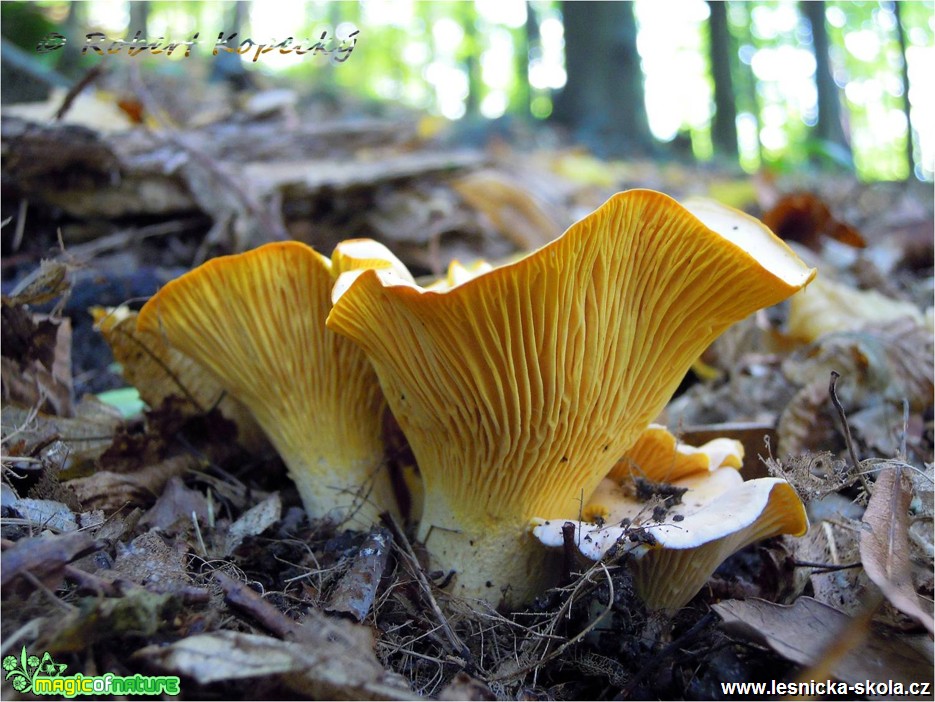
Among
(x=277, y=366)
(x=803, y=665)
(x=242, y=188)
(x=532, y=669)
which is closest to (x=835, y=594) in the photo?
(x=803, y=665)

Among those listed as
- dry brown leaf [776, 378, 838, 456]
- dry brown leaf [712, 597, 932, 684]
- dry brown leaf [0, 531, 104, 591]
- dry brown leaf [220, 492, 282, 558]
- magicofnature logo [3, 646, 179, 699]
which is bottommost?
dry brown leaf [776, 378, 838, 456]

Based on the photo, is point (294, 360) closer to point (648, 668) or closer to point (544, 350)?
point (544, 350)

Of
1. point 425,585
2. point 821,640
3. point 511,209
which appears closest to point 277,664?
point 425,585

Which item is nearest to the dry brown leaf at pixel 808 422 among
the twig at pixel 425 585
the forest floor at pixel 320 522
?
the forest floor at pixel 320 522

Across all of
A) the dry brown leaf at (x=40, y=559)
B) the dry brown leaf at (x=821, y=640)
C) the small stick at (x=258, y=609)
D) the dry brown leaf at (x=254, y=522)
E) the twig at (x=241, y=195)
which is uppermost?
the twig at (x=241, y=195)

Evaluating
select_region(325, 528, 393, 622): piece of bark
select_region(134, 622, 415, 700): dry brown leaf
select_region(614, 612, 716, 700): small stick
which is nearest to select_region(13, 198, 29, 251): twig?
select_region(325, 528, 393, 622): piece of bark

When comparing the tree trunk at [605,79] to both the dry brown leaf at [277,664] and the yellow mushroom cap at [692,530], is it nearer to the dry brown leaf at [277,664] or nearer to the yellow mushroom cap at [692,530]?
the yellow mushroom cap at [692,530]

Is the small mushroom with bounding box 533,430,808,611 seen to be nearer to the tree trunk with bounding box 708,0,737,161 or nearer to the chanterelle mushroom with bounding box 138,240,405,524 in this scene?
the chanterelle mushroom with bounding box 138,240,405,524
